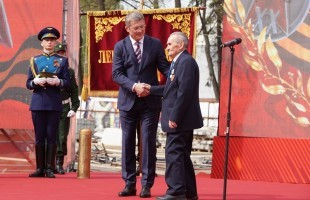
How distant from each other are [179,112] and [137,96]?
74 centimetres

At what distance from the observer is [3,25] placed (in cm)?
991

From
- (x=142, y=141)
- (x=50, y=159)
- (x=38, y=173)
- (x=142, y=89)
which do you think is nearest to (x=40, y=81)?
(x=50, y=159)

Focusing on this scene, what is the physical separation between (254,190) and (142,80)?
5.78ft

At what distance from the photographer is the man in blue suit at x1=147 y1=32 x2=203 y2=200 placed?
621cm

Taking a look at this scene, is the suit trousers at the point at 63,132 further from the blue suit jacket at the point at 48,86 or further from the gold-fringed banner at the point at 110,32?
the blue suit jacket at the point at 48,86

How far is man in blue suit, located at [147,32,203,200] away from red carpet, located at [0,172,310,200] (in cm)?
51

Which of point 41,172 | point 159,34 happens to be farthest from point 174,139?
point 159,34

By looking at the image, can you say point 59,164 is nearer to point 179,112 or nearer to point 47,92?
point 47,92

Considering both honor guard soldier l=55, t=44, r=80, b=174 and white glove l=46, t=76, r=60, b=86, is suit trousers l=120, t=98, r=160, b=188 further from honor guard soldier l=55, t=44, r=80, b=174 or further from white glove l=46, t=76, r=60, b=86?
honor guard soldier l=55, t=44, r=80, b=174

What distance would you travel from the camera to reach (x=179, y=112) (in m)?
6.20

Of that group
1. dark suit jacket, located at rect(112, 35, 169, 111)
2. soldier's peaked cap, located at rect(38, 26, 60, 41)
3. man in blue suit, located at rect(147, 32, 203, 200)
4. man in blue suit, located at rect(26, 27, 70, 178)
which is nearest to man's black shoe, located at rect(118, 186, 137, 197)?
man in blue suit, located at rect(147, 32, 203, 200)

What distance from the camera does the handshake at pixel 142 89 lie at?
6.65 m

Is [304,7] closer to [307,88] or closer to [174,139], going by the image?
[307,88]

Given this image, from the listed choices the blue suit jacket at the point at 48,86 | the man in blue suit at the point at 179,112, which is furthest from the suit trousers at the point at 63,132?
the man in blue suit at the point at 179,112
